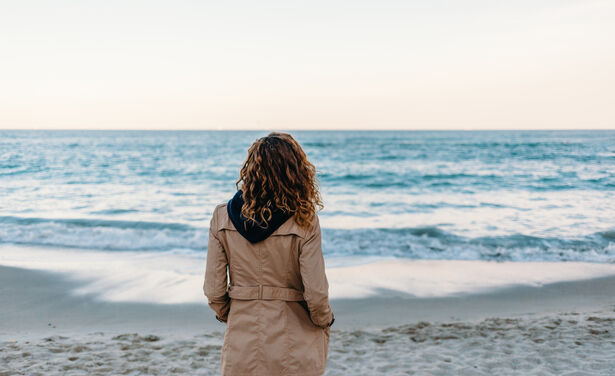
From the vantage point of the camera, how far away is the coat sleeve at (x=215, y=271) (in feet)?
6.39

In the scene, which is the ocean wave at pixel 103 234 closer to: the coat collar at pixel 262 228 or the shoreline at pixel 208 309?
the shoreline at pixel 208 309

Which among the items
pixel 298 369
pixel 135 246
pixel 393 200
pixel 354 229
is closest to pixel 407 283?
pixel 354 229

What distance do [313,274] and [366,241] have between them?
782 centimetres

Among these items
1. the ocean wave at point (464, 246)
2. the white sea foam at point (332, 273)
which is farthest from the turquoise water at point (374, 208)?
the white sea foam at point (332, 273)

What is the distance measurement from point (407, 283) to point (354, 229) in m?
3.99

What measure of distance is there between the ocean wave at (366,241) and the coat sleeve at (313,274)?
6831mm

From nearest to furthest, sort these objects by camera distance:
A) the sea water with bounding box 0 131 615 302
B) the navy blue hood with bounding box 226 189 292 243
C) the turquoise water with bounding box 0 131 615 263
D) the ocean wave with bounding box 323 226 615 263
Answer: the navy blue hood with bounding box 226 189 292 243 → the ocean wave with bounding box 323 226 615 263 → the sea water with bounding box 0 131 615 302 → the turquoise water with bounding box 0 131 615 263

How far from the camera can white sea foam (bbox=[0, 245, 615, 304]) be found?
6.15 meters

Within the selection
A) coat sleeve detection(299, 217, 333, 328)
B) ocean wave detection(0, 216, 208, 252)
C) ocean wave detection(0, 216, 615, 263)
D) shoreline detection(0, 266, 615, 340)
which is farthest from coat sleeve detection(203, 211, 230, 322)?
ocean wave detection(0, 216, 208, 252)

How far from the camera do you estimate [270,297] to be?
6.37ft

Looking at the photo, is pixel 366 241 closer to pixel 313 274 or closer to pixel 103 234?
pixel 103 234

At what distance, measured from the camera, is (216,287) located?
6.54ft

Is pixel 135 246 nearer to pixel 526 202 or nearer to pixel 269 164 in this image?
pixel 269 164

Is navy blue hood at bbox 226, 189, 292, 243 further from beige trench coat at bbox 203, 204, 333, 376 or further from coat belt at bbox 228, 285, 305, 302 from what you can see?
coat belt at bbox 228, 285, 305, 302
